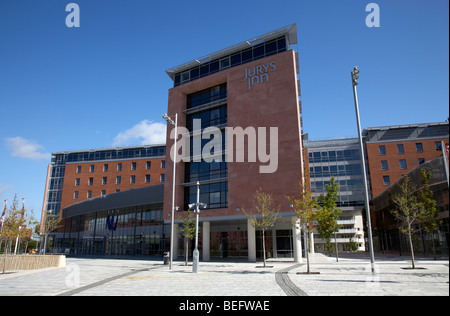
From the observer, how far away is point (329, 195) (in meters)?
31.4

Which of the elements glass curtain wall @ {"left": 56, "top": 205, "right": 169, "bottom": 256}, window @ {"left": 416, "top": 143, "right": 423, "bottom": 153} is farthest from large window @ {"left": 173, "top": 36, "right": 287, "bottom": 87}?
window @ {"left": 416, "top": 143, "right": 423, "bottom": 153}

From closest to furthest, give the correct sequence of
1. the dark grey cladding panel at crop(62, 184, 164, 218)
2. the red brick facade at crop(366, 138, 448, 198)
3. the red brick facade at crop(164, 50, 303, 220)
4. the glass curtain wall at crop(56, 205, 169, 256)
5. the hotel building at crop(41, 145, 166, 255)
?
the red brick facade at crop(164, 50, 303, 220) → the dark grey cladding panel at crop(62, 184, 164, 218) → the glass curtain wall at crop(56, 205, 169, 256) → the hotel building at crop(41, 145, 166, 255) → the red brick facade at crop(366, 138, 448, 198)

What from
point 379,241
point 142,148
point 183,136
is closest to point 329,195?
point 183,136

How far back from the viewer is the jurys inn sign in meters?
33.5

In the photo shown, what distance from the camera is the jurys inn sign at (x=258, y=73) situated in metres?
33.5

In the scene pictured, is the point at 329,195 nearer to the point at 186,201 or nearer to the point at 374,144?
the point at 186,201

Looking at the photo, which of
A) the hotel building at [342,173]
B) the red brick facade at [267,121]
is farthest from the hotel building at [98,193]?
the hotel building at [342,173]

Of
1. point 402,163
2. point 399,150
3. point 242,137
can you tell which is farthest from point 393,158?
point 242,137

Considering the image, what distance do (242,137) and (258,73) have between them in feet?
24.1

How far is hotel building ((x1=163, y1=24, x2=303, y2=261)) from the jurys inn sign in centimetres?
12

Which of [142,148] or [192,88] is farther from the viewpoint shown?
[142,148]

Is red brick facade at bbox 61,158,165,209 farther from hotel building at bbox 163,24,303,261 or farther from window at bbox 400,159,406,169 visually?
window at bbox 400,159,406,169
